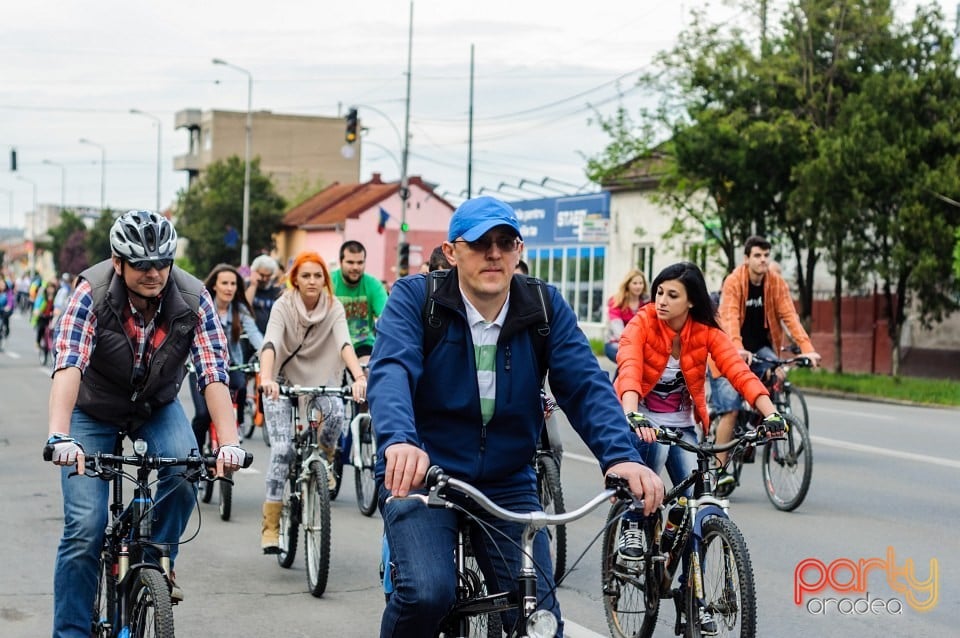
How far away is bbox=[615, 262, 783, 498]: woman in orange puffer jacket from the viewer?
23.0ft

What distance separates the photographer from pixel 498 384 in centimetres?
424

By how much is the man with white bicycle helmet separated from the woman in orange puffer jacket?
2.28m

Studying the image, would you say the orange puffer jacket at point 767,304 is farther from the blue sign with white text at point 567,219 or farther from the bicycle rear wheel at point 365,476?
the blue sign with white text at point 567,219

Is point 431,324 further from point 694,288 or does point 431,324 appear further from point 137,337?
point 694,288

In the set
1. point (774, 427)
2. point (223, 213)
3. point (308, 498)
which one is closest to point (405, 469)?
point (774, 427)

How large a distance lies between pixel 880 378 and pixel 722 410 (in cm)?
1744

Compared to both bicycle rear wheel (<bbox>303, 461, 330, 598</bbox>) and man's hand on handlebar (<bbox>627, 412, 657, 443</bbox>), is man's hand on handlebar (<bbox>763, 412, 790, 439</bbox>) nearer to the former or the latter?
man's hand on handlebar (<bbox>627, 412, 657, 443</bbox>)

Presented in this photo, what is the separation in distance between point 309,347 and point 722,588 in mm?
4005

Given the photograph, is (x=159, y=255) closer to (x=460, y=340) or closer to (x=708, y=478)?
(x=460, y=340)

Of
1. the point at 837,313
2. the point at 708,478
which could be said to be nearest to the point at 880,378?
the point at 837,313

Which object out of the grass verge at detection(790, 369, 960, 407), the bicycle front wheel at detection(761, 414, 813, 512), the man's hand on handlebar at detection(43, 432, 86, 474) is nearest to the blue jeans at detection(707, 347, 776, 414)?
the bicycle front wheel at detection(761, 414, 813, 512)

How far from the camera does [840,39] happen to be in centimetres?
2959

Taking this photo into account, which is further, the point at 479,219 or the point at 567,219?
the point at 567,219

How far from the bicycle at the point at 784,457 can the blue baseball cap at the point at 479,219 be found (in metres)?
6.42
